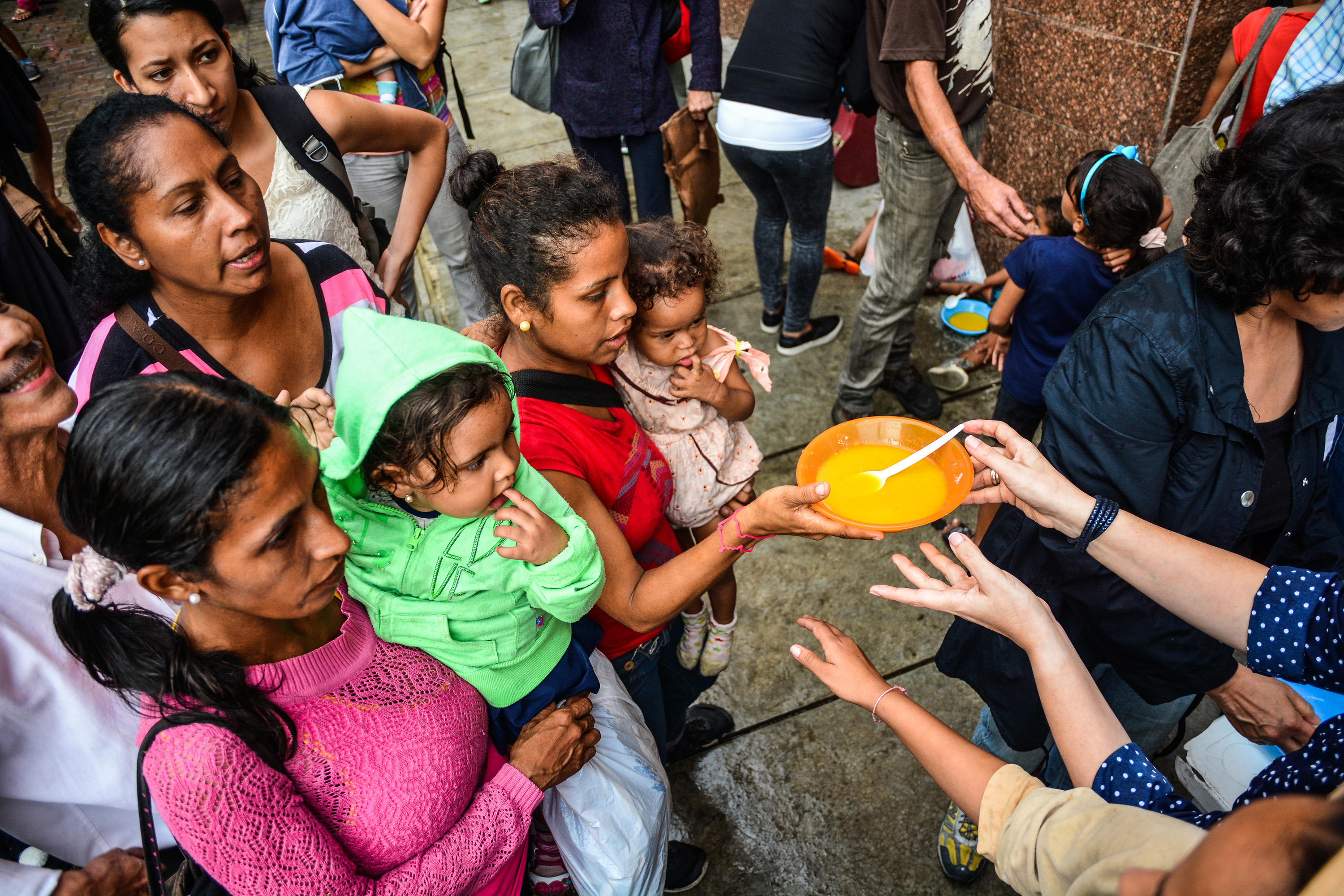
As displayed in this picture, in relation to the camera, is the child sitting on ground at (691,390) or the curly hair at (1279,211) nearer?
the curly hair at (1279,211)

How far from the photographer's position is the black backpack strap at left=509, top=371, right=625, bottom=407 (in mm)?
1690

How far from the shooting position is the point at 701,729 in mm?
2766

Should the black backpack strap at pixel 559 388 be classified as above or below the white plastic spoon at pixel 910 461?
above

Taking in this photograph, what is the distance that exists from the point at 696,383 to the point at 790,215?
7.02 ft

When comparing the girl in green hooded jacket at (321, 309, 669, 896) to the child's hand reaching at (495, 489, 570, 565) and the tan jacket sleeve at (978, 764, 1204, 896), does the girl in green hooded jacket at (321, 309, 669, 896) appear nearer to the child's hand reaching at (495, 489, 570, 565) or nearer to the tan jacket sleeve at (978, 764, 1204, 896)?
the child's hand reaching at (495, 489, 570, 565)

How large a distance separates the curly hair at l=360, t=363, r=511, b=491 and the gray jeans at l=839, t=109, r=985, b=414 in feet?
8.53

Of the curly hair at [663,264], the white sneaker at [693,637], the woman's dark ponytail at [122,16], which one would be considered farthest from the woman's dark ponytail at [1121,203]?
the woman's dark ponytail at [122,16]

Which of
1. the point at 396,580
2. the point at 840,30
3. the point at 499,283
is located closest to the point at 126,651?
the point at 396,580

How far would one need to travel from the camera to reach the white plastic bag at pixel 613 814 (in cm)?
160

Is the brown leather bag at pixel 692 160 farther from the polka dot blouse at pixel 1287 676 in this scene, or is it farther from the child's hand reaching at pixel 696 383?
the polka dot blouse at pixel 1287 676

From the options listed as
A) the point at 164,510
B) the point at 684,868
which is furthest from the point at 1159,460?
the point at 164,510

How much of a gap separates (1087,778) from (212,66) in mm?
2870

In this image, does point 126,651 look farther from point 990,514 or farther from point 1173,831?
point 990,514

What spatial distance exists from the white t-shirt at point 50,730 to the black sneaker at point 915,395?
3331mm
